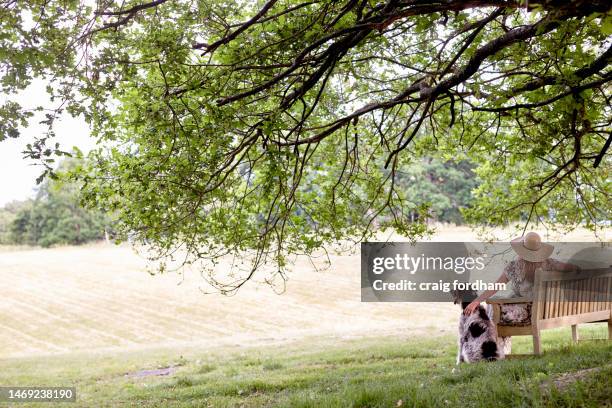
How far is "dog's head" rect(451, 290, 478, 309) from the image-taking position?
26.1 feet

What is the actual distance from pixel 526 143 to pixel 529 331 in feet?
7.33

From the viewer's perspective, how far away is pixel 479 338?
7617mm

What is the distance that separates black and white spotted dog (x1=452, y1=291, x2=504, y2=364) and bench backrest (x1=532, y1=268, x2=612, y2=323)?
59 cm

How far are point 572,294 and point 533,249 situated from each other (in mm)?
700

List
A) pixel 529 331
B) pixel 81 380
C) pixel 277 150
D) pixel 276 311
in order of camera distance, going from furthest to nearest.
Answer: pixel 276 311
pixel 81 380
pixel 529 331
pixel 277 150

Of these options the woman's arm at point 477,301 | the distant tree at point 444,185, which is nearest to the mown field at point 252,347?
the woman's arm at point 477,301

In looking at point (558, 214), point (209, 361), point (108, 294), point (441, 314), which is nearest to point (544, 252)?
point (558, 214)

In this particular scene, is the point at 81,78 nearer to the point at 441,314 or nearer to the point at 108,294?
the point at 441,314

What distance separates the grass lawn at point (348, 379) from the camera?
4.82 metres

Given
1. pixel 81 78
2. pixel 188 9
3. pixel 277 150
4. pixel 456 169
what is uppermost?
pixel 456 169

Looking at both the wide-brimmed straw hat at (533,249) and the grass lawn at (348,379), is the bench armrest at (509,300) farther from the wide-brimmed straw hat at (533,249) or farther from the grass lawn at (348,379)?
the grass lawn at (348,379)

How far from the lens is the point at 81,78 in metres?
5.12

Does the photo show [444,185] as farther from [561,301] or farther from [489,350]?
[489,350]

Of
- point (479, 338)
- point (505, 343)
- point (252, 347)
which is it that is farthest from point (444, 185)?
point (479, 338)
